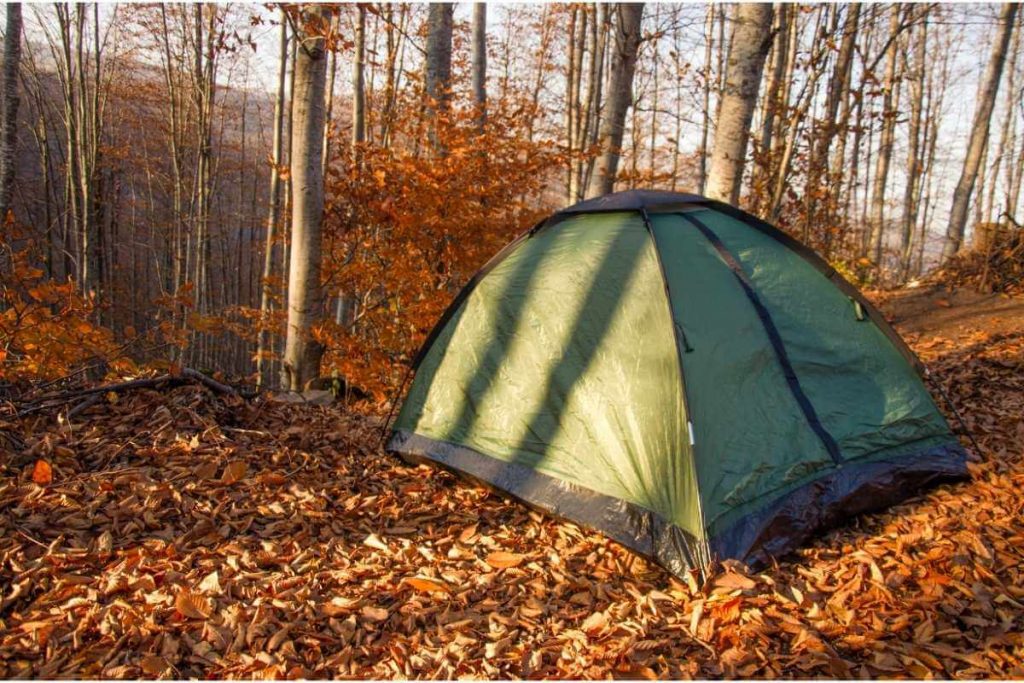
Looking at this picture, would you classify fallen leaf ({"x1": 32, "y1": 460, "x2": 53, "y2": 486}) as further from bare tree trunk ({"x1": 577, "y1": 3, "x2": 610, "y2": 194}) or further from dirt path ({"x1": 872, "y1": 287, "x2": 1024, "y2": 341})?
bare tree trunk ({"x1": 577, "y1": 3, "x2": 610, "y2": 194})

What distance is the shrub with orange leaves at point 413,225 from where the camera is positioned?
20.6 ft

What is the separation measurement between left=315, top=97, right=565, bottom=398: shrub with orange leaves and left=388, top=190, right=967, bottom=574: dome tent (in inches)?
84.8

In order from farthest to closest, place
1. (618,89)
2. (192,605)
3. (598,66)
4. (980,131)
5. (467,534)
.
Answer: (598,66)
(980,131)
(618,89)
(467,534)
(192,605)

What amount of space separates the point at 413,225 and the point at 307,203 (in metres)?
1.07

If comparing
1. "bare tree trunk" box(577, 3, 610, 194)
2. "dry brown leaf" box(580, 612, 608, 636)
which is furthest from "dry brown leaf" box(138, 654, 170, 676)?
"bare tree trunk" box(577, 3, 610, 194)

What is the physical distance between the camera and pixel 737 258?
3.82 metres

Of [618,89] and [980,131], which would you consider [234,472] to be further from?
[980,131]

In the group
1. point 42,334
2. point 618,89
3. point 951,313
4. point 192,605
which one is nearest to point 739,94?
point 618,89

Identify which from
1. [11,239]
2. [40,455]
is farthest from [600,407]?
[11,239]

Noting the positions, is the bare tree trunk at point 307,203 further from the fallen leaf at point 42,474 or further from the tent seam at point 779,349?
the tent seam at point 779,349

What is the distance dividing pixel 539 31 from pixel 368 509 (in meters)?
19.1

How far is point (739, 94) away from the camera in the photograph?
5.98 metres

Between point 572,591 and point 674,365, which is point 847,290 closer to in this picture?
point 674,365

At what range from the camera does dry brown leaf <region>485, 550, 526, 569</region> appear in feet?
10.5
